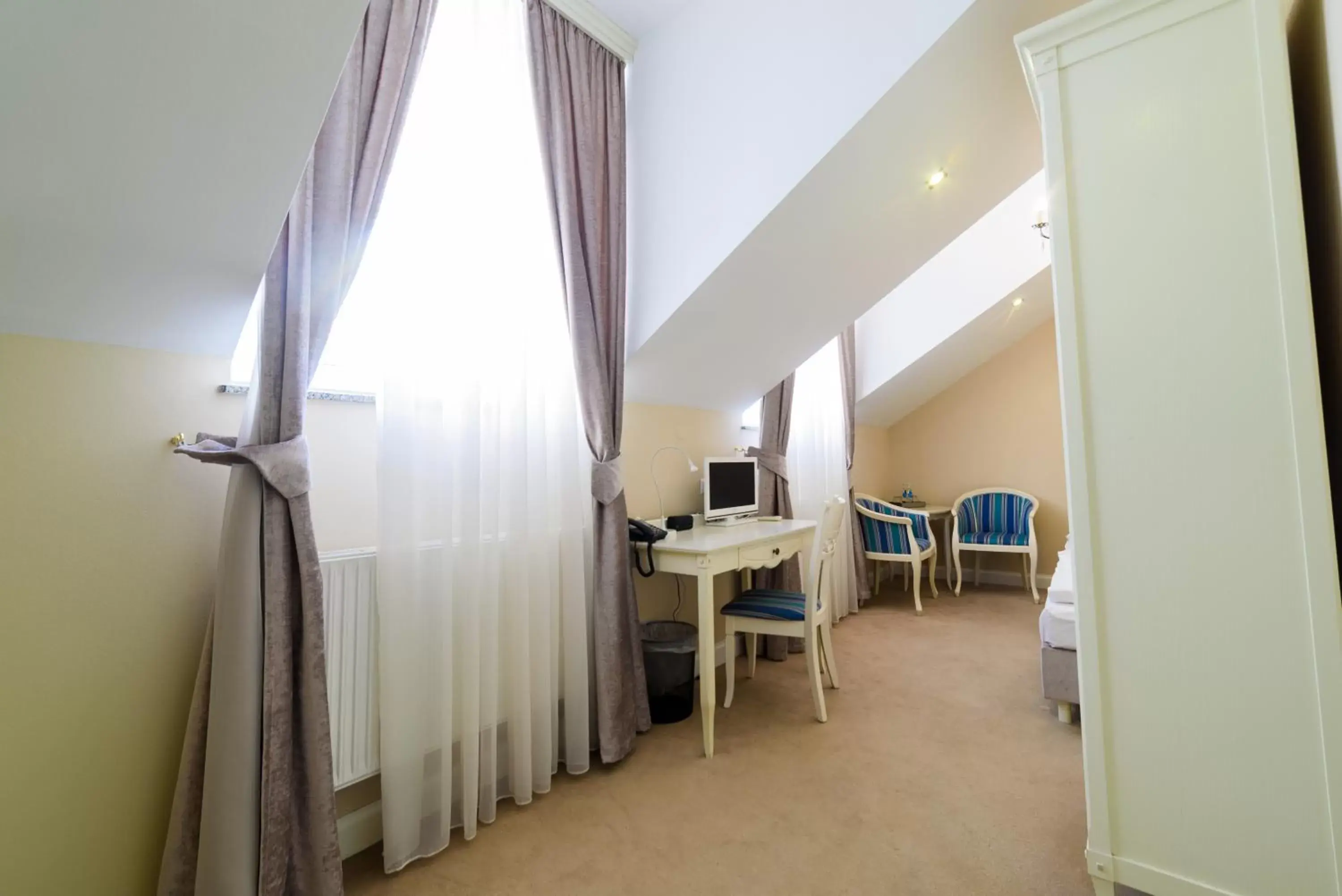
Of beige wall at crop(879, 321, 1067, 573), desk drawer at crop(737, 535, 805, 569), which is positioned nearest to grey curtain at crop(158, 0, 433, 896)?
desk drawer at crop(737, 535, 805, 569)

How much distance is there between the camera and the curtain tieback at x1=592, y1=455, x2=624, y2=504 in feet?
7.46

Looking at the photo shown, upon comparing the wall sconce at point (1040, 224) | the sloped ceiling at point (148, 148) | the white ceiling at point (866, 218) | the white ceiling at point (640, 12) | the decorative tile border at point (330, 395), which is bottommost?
the decorative tile border at point (330, 395)

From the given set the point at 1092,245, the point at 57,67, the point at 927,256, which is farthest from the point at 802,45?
the point at 57,67

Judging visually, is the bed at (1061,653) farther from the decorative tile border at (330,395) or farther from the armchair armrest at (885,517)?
the decorative tile border at (330,395)

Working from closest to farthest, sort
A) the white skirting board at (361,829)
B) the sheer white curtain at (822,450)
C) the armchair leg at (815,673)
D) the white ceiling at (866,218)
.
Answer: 1. the white skirting board at (361,829)
2. the white ceiling at (866,218)
3. the armchair leg at (815,673)
4. the sheer white curtain at (822,450)

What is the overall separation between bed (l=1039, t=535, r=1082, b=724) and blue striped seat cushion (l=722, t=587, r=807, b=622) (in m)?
0.99

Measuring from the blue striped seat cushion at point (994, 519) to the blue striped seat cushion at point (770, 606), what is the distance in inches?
106

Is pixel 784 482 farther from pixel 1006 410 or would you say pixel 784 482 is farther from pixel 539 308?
pixel 1006 410

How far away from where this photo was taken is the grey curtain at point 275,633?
1.31 m

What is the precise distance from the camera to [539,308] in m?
2.19

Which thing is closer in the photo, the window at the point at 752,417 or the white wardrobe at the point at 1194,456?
the white wardrobe at the point at 1194,456

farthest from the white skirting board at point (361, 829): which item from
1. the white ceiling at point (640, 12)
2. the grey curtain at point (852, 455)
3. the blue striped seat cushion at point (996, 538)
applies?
the blue striped seat cushion at point (996, 538)

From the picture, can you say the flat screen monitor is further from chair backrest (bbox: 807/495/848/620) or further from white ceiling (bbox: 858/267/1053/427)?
white ceiling (bbox: 858/267/1053/427)

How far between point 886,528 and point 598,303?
321 centimetres
